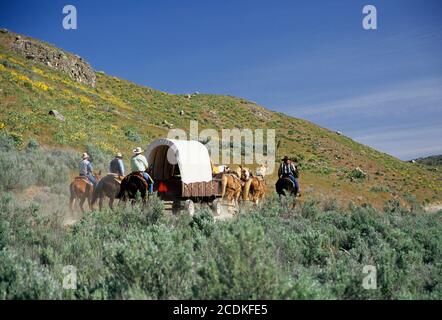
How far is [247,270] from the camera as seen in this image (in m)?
4.29

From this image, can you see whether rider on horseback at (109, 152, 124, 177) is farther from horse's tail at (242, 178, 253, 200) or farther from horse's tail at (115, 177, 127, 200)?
horse's tail at (242, 178, 253, 200)

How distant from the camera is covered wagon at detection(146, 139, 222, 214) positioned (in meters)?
14.3

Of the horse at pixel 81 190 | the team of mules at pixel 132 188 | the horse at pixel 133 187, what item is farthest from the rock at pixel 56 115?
the horse at pixel 133 187

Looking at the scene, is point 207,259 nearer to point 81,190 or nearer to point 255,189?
point 81,190

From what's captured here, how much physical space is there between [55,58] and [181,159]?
45660 mm

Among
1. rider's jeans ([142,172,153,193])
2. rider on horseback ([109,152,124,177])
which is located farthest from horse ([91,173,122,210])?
rider's jeans ([142,172,153,193])

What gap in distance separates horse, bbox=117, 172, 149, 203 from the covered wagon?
1559mm

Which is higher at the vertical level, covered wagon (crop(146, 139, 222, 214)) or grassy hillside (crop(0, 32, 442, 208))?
grassy hillside (crop(0, 32, 442, 208))

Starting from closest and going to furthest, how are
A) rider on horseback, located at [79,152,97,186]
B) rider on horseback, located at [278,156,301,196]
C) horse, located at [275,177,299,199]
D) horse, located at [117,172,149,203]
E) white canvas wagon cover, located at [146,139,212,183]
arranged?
horse, located at [117,172,149,203], white canvas wagon cover, located at [146,139,212,183], rider on horseback, located at [79,152,97,186], horse, located at [275,177,299,199], rider on horseback, located at [278,156,301,196]

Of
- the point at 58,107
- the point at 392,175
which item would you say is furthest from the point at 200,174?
the point at 392,175

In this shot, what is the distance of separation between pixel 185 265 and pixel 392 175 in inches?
2197

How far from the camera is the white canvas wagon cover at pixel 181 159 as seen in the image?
46.6 ft

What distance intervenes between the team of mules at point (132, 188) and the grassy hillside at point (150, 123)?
16.9 ft
